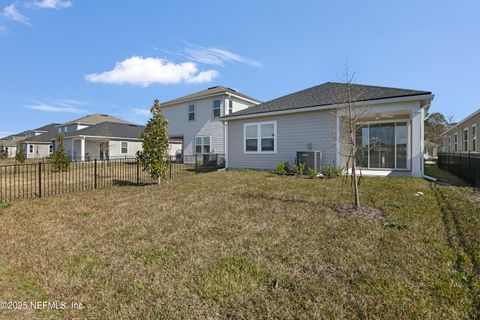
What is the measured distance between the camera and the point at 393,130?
11.3 metres

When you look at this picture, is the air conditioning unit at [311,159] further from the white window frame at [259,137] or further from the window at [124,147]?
the window at [124,147]

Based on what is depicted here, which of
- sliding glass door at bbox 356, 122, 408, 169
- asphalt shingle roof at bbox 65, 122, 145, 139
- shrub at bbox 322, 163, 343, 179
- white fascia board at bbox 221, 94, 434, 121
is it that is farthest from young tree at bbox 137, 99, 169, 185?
asphalt shingle roof at bbox 65, 122, 145, 139

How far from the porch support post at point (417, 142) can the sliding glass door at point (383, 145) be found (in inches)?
81.0

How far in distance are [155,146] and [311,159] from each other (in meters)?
6.48

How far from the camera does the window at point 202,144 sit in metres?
20.1

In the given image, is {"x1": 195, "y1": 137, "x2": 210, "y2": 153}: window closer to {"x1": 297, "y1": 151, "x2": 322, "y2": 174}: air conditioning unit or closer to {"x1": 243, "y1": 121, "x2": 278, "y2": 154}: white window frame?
{"x1": 243, "y1": 121, "x2": 278, "y2": 154}: white window frame

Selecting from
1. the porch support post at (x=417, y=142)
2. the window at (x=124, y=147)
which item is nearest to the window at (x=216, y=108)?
the window at (x=124, y=147)

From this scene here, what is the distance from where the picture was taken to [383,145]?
11453mm

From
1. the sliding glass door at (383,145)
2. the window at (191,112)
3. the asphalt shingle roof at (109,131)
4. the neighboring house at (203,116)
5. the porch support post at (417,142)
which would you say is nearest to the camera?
the porch support post at (417,142)

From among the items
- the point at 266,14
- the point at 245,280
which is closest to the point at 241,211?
the point at 245,280

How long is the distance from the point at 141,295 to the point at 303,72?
12202 millimetres

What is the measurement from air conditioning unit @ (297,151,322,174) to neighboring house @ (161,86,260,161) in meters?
8.64

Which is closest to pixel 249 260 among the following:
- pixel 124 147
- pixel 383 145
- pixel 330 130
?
pixel 330 130

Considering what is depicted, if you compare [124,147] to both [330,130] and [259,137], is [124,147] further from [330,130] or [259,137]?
[330,130]
